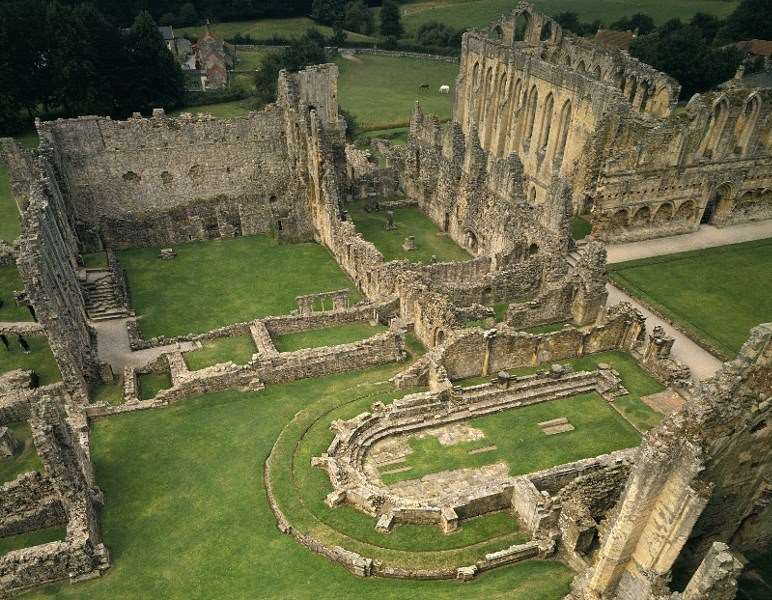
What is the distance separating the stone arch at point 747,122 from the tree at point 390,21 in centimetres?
7219

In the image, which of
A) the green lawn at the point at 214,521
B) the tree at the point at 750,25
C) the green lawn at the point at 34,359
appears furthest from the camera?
the tree at the point at 750,25

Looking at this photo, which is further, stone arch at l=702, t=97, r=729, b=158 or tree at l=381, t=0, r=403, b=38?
tree at l=381, t=0, r=403, b=38

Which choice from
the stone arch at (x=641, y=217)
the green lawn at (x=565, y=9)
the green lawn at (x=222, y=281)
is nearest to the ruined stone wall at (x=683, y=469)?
the green lawn at (x=222, y=281)

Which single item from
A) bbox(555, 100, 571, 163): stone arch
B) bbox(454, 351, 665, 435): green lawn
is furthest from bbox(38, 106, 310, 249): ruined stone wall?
bbox(555, 100, 571, 163): stone arch

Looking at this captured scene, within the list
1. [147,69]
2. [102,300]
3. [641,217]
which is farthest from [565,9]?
[102,300]

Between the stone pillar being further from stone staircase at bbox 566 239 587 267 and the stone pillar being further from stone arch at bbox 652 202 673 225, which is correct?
stone arch at bbox 652 202 673 225

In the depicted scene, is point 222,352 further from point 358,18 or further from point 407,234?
point 358,18

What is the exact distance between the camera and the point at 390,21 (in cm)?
10019

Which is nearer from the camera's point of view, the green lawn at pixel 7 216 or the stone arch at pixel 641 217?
the stone arch at pixel 641 217

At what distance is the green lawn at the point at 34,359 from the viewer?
2636 centimetres

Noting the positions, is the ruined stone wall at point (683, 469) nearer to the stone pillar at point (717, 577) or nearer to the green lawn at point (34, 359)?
the stone pillar at point (717, 577)

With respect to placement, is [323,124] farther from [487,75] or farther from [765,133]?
[765,133]

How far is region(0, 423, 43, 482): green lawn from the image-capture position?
21.4 metres

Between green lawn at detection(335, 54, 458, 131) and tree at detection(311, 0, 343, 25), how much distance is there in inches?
494
